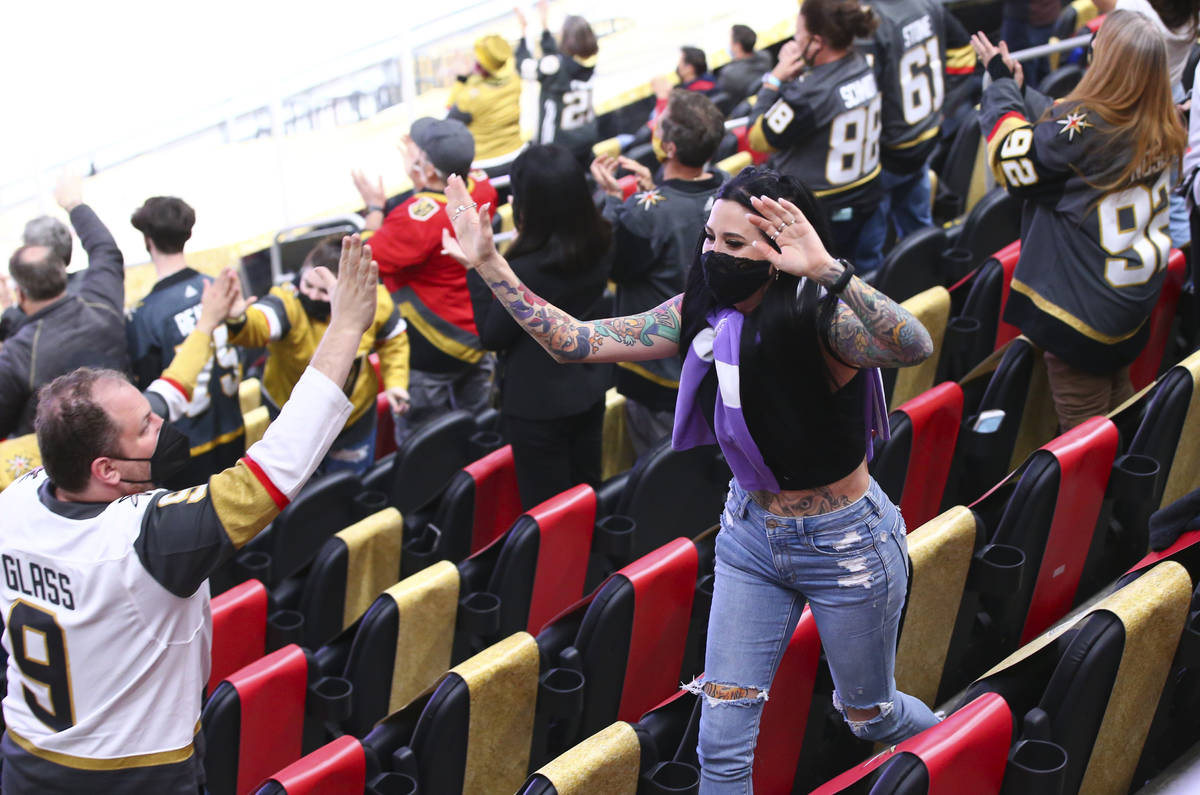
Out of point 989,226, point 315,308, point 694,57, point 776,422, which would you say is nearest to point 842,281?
point 776,422

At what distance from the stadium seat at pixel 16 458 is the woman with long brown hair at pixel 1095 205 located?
2.46m

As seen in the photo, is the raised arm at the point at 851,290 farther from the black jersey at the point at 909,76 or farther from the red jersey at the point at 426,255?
the black jersey at the point at 909,76

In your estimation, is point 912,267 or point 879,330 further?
point 912,267

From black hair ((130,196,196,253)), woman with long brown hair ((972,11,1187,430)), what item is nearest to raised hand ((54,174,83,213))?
black hair ((130,196,196,253))

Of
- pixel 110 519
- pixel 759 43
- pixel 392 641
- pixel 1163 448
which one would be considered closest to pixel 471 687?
pixel 392 641

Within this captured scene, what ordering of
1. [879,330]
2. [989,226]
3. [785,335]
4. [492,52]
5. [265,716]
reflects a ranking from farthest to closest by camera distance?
1. [492,52]
2. [989,226]
3. [265,716]
4. [785,335]
5. [879,330]

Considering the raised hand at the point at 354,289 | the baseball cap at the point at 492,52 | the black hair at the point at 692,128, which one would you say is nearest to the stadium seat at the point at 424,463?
the black hair at the point at 692,128

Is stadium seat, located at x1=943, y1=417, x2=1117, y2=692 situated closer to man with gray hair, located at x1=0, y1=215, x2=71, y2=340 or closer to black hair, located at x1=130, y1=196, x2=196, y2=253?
black hair, located at x1=130, y1=196, x2=196, y2=253

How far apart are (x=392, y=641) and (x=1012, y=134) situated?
1.85m

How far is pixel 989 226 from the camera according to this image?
13.6 feet

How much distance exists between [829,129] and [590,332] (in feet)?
7.03

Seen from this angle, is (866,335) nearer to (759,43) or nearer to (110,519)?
(110,519)

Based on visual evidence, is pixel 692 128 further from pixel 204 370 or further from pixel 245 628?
pixel 245 628

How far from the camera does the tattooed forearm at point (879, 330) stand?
172 centimetres
